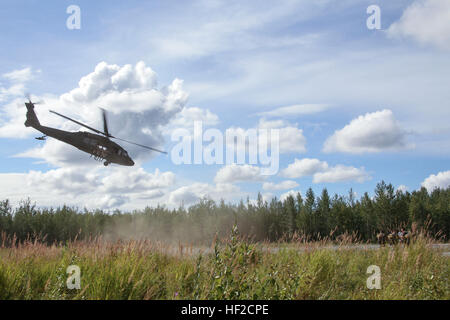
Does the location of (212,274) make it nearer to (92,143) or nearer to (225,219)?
(92,143)

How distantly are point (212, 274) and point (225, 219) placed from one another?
27720 mm

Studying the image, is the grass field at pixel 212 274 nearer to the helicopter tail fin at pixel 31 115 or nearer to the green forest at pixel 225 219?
the green forest at pixel 225 219

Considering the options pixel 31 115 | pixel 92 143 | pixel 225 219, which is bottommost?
pixel 225 219

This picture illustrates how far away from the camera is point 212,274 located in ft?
21.0

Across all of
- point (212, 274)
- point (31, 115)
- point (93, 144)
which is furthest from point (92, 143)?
point (212, 274)

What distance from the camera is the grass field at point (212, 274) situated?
21.7 ft

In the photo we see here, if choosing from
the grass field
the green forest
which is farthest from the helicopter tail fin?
the grass field

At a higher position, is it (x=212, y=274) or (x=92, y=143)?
(x=92, y=143)

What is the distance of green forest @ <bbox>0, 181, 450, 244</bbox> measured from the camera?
3025 centimetres

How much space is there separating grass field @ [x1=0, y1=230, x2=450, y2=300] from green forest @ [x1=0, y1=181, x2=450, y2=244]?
1659 centimetres

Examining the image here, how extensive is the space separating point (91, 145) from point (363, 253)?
18.5m

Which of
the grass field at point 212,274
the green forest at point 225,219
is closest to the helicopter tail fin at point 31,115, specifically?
the green forest at point 225,219

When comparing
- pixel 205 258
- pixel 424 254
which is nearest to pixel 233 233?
pixel 205 258

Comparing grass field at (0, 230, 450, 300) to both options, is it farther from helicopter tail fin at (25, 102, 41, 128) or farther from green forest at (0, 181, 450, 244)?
helicopter tail fin at (25, 102, 41, 128)
